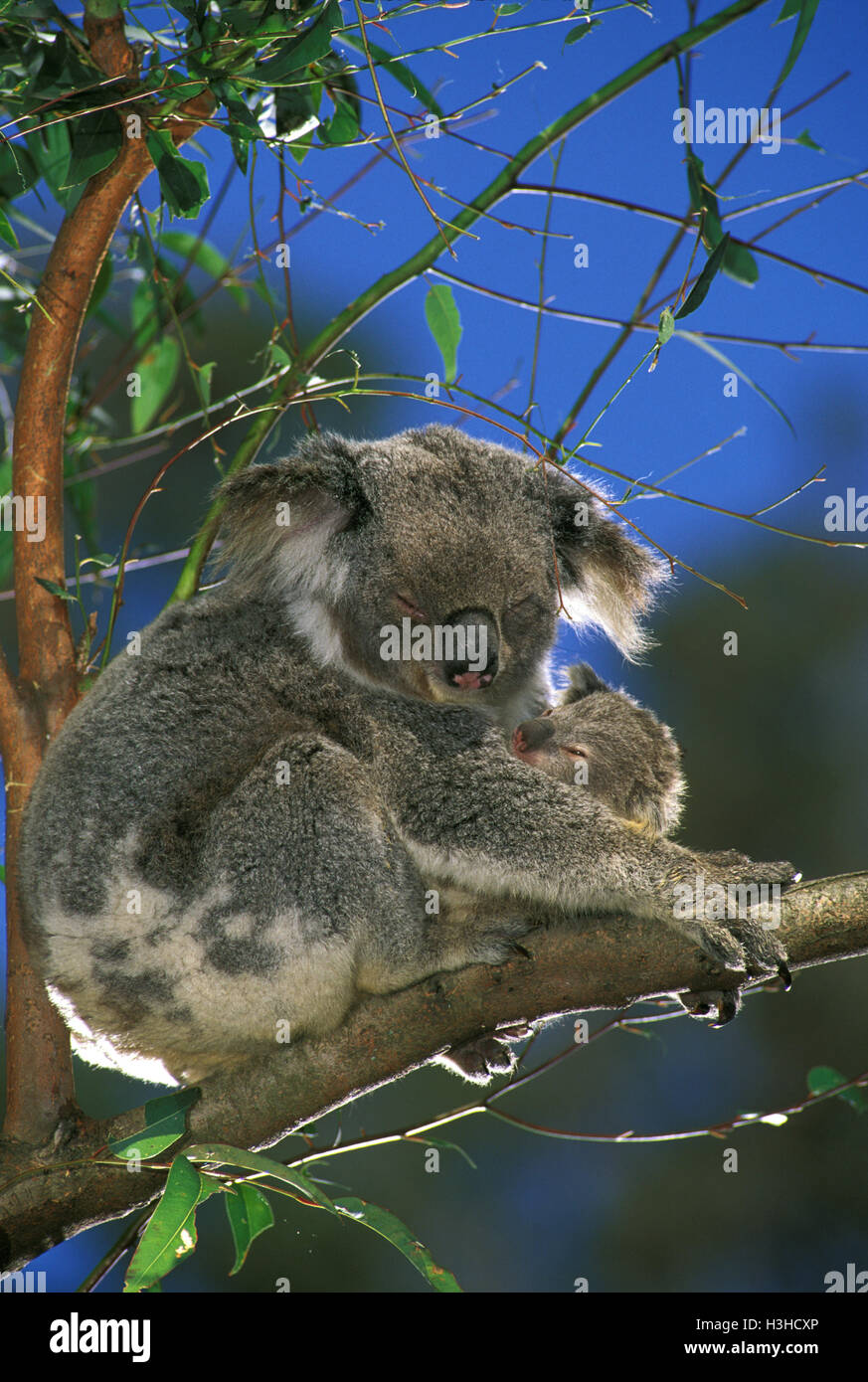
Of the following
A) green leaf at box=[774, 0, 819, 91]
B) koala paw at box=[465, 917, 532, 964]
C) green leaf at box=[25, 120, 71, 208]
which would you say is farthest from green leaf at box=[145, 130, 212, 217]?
koala paw at box=[465, 917, 532, 964]

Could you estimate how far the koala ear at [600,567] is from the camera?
98.1 inches

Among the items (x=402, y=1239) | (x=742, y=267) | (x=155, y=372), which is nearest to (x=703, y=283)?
(x=742, y=267)

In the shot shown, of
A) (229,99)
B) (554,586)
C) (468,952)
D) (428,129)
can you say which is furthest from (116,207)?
Result: (468,952)

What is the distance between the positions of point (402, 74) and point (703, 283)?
885mm

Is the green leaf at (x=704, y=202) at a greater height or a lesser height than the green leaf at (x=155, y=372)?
lesser

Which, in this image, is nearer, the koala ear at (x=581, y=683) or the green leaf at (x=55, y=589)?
the green leaf at (x=55, y=589)

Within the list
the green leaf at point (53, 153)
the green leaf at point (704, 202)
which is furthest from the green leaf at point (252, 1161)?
the green leaf at point (53, 153)

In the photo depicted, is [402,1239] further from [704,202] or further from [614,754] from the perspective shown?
[704,202]

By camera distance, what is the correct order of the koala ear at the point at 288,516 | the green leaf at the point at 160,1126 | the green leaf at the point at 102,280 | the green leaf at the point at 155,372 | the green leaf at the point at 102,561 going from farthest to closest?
the green leaf at the point at 155,372 < the green leaf at the point at 102,280 < the green leaf at the point at 102,561 < the koala ear at the point at 288,516 < the green leaf at the point at 160,1126

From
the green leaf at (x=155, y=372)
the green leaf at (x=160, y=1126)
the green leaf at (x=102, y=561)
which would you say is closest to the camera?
the green leaf at (x=160, y=1126)

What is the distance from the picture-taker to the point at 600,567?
2.58 metres

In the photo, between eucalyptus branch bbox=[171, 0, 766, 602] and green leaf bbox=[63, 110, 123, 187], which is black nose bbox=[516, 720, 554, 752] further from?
green leaf bbox=[63, 110, 123, 187]

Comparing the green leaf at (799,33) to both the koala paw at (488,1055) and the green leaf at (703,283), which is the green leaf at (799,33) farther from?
the koala paw at (488,1055)

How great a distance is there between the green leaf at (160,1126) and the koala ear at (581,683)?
3.74 ft
